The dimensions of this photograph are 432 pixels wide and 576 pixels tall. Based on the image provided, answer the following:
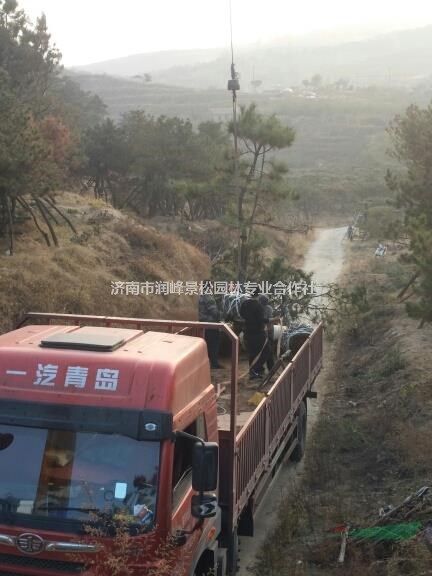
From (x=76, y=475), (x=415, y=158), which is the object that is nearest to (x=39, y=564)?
(x=76, y=475)

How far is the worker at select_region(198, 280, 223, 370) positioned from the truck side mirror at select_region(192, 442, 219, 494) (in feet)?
14.9

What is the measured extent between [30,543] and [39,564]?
144 millimetres

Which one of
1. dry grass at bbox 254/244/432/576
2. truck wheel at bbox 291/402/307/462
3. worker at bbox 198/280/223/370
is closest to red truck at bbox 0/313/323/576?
dry grass at bbox 254/244/432/576

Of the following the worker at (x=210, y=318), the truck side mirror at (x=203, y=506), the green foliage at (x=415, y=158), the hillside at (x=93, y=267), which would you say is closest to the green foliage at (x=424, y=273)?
the worker at (x=210, y=318)

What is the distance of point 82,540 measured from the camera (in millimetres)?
4102

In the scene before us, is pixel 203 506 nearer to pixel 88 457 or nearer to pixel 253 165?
pixel 88 457

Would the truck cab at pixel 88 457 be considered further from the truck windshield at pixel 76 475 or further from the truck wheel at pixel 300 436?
the truck wheel at pixel 300 436

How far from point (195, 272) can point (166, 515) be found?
21.0m

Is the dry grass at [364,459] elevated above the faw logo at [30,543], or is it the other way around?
the faw logo at [30,543]

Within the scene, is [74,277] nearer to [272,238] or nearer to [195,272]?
[195,272]

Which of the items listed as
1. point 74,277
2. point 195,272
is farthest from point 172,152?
point 74,277

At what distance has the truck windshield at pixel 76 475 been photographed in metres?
4.21

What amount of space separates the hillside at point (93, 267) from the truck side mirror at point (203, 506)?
34.2 feet

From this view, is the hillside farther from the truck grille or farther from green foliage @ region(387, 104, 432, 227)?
the truck grille
